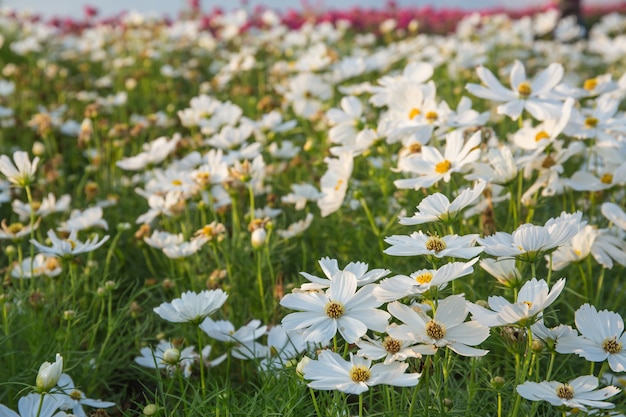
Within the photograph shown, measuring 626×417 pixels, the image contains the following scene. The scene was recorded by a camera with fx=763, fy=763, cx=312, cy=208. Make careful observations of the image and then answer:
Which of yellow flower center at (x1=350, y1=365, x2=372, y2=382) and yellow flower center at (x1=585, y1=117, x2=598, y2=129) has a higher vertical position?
yellow flower center at (x1=350, y1=365, x2=372, y2=382)

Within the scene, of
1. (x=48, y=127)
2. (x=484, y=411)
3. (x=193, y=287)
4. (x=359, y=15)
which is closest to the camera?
(x=484, y=411)

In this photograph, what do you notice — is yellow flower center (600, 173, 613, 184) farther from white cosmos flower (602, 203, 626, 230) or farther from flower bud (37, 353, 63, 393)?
flower bud (37, 353, 63, 393)

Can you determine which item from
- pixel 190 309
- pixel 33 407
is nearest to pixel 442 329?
pixel 190 309

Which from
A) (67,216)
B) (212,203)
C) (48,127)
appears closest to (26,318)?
(212,203)

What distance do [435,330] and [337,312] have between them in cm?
14

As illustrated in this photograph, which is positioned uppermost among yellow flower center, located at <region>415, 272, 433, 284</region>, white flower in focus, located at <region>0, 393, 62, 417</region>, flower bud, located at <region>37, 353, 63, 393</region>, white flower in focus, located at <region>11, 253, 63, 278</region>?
yellow flower center, located at <region>415, 272, 433, 284</region>

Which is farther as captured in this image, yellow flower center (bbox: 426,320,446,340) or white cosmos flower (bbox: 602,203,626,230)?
white cosmos flower (bbox: 602,203,626,230)

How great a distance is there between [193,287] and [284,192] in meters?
0.93

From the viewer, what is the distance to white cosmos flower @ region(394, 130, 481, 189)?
1.53 meters

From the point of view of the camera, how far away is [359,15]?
26.7ft

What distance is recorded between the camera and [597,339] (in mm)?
1145

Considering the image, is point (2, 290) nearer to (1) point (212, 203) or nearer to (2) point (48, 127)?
(1) point (212, 203)

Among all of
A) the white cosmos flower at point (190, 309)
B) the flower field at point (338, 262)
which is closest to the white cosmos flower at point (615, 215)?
the flower field at point (338, 262)


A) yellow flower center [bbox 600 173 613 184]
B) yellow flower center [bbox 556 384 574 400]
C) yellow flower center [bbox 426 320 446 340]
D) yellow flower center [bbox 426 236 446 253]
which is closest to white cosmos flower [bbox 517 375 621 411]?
yellow flower center [bbox 556 384 574 400]
